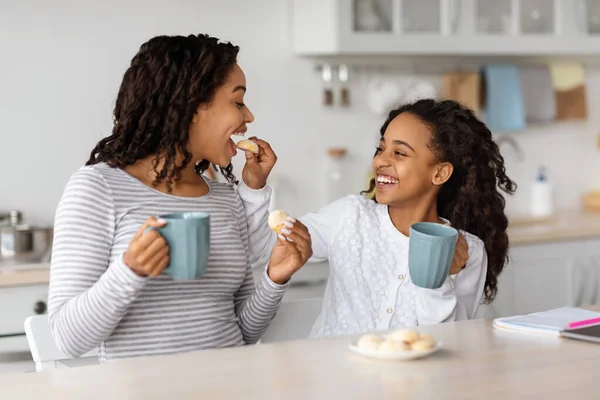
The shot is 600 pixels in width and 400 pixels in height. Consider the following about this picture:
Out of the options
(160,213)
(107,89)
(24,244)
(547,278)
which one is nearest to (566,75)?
(547,278)

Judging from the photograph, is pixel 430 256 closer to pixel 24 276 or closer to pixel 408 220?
pixel 408 220

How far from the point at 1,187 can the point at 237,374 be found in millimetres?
2025

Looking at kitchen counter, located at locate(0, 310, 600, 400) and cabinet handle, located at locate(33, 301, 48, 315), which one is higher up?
kitchen counter, located at locate(0, 310, 600, 400)

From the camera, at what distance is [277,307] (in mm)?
1896

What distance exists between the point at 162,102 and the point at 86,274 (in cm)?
36

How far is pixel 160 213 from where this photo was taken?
179 cm

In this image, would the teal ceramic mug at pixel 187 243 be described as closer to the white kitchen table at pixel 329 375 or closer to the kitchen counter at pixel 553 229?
the white kitchen table at pixel 329 375

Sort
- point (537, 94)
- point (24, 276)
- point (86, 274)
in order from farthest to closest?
point (537, 94)
point (24, 276)
point (86, 274)

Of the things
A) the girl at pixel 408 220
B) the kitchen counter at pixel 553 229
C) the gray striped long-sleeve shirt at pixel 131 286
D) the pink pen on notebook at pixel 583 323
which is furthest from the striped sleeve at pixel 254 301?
the kitchen counter at pixel 553 229

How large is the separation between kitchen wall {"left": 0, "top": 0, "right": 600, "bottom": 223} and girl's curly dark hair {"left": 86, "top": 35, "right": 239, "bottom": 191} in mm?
1494

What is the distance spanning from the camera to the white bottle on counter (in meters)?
4.16

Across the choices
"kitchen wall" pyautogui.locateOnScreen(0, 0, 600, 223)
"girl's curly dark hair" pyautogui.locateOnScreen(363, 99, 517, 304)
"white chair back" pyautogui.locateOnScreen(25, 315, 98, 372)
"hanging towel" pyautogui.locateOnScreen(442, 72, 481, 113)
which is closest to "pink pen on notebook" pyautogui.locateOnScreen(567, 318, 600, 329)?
"girl's curly dark hair" pyautogui.locateOnScreen(363, 99, 517, 304)

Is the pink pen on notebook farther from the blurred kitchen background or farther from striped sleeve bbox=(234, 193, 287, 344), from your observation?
the blurred kitchen background

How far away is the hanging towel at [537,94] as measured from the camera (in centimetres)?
411
